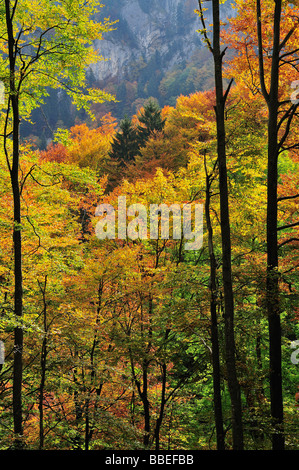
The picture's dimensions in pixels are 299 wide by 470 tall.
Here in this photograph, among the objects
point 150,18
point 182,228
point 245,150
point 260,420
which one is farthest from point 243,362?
point 150,18

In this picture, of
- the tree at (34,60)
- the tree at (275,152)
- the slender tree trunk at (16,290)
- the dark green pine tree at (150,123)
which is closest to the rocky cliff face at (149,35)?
the dark green pine tree at (150,123)

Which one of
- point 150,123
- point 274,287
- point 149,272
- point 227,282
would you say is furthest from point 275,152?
point 150,123

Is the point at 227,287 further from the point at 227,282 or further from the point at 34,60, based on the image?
the point at 34,60

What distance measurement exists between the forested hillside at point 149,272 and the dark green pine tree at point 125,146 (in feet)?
49.9

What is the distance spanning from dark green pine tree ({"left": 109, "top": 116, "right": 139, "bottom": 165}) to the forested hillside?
49.9 ft

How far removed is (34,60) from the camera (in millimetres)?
7344

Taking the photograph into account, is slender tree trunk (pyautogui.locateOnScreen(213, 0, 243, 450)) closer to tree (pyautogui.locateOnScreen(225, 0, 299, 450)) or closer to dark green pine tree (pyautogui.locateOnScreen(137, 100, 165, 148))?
tree (pyautogui.locateOnScreen(225, 0, 299, 450))

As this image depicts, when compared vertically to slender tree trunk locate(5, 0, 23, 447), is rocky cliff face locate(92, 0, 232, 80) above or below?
above

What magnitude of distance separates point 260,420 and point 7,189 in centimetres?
926

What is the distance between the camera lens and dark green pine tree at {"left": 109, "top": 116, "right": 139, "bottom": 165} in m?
33.9

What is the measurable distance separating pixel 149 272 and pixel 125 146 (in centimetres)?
2497

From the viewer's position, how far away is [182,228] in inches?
531

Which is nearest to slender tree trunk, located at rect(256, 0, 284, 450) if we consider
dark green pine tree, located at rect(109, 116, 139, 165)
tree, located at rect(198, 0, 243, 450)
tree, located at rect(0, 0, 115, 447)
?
tree, located at rect(198, 0, 243, 450)
